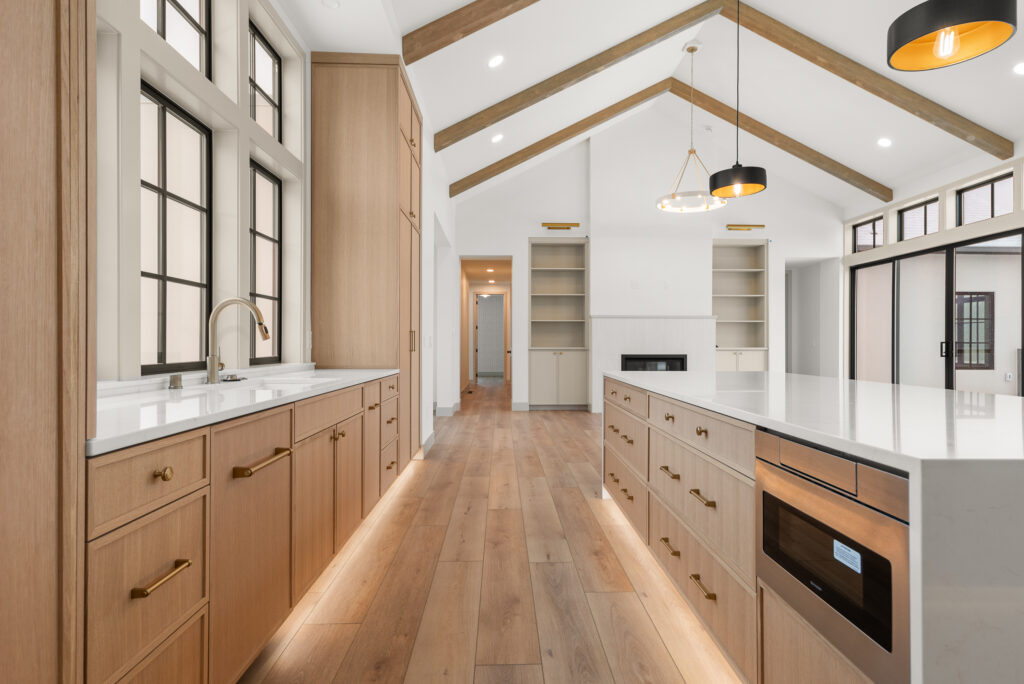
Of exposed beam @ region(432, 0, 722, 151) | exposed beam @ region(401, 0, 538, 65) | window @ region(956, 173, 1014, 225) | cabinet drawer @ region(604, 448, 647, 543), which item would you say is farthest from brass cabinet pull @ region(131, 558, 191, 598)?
window @ region(956, 173, 1014, 225)

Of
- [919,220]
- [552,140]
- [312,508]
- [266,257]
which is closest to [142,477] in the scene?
[312,508]

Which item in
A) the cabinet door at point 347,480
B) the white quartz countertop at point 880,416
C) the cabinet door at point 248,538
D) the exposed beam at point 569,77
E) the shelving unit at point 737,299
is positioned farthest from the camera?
the shelving unit at point 737,299

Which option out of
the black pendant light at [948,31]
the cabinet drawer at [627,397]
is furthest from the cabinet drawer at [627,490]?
the black pendant light at [948,31]

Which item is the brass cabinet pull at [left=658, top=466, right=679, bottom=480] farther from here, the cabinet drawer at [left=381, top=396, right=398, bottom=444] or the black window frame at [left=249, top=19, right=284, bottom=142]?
the black window frame at [left=249, top=19, right=284, bottom=142]

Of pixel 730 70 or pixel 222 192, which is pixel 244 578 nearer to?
pixel 222 192

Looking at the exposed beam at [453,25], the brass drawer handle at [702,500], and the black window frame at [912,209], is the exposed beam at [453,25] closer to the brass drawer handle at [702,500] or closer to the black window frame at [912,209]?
the brass drawer handle at [702,500]

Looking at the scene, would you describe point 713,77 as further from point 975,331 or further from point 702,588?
point 702,588

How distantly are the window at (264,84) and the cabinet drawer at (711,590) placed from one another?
2765 millimetres

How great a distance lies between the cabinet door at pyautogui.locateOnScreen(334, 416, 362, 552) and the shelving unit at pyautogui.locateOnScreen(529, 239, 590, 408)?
4991mm

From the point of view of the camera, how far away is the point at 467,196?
704 cm

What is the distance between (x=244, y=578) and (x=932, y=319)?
7.65 m

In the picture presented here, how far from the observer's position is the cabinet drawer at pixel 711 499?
4.19 ft

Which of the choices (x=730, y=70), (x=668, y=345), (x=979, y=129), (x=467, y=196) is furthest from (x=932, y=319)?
(x=467, y=196)

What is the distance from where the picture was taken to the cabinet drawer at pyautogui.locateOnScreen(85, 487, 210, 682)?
2.67 ft
